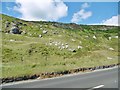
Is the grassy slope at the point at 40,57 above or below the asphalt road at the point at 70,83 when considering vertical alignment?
above

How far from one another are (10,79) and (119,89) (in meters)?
8.38

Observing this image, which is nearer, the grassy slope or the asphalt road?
the asphalt road

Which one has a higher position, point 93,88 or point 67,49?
point 67,49

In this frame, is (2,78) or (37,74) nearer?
(2,78)

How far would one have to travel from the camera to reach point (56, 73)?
26.4m

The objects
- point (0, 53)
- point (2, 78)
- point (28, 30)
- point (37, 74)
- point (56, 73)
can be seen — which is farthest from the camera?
point (28, 30)

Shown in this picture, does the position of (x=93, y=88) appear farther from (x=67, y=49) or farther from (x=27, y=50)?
(x=67, y=49)

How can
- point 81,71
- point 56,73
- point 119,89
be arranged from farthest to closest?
point 81,71, point 56,73, point 119,89

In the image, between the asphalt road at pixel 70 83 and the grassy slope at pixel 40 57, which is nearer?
the asphalt road at pixel 70 83

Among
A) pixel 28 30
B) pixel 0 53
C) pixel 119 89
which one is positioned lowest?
pixel 119 89

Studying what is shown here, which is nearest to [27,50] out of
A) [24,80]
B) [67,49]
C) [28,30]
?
[67,49]

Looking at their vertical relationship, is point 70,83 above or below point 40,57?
below

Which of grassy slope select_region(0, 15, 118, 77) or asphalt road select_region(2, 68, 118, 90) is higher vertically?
grassy slope select_region(0, 15, 118, 77)

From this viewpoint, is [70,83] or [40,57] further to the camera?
[40,57]
